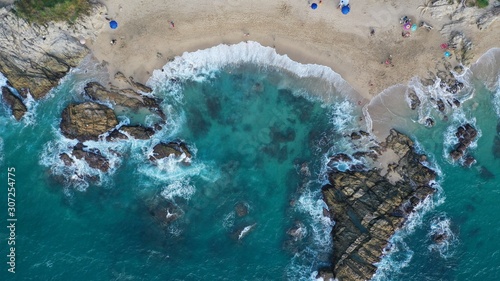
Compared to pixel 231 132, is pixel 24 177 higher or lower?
lower

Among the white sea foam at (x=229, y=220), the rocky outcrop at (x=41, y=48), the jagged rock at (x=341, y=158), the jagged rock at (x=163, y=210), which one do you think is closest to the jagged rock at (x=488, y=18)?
the jagged rock at (x=341, y=158)

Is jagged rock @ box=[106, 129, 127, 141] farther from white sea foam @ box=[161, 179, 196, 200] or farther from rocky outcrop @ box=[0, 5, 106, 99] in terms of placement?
rocky outcrop @ box=[0, 5, 106, 99]

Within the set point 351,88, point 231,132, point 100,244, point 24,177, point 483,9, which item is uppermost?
point 483,9

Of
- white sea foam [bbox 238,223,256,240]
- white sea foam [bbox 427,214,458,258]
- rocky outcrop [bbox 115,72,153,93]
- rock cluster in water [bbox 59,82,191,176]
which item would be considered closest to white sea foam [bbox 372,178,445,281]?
white sea foam [bbox 427,214,458,258]

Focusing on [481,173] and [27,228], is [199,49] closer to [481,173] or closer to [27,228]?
[27,228]

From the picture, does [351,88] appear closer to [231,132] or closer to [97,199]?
[231,132]

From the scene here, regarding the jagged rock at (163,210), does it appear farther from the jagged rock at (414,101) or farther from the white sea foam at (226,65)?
the jagged rock at (414,101)

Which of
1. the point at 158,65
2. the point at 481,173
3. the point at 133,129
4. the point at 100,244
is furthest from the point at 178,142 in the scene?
the point at 481,173
